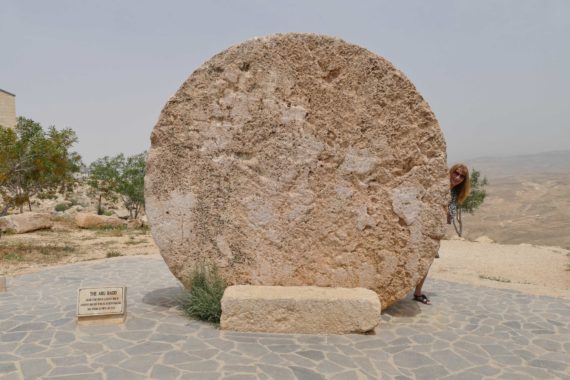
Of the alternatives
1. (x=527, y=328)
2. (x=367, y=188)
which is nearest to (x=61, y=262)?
(x=367, y=188)

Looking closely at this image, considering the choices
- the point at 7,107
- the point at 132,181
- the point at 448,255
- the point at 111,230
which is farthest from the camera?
the point at 7,107

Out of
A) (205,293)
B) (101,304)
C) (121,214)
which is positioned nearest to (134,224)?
(121,214)

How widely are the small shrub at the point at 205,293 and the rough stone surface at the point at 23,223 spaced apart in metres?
11.9

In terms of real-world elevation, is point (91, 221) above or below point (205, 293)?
below

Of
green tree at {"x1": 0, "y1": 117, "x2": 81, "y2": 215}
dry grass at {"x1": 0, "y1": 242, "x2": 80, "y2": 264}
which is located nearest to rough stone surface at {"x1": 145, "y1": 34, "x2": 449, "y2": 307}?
dry grass at {"x1": 0, "y1": 242, "x2": 80, "y2": 264}

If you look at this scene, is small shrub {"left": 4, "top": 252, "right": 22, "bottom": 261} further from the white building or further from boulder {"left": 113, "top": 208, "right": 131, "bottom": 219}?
the white building

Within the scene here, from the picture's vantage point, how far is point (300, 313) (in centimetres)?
436

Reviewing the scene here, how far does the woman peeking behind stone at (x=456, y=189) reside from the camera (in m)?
5.46

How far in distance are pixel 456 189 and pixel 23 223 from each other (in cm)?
1422

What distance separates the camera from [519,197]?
170 ft

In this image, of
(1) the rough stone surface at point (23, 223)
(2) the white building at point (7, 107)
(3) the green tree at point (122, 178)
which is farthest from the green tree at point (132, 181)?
(2) the white building at point (7, 107)

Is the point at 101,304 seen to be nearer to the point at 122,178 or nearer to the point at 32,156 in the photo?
the point at 32,156

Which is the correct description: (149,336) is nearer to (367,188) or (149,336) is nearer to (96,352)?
(96,352)

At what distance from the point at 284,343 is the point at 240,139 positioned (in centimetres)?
231
